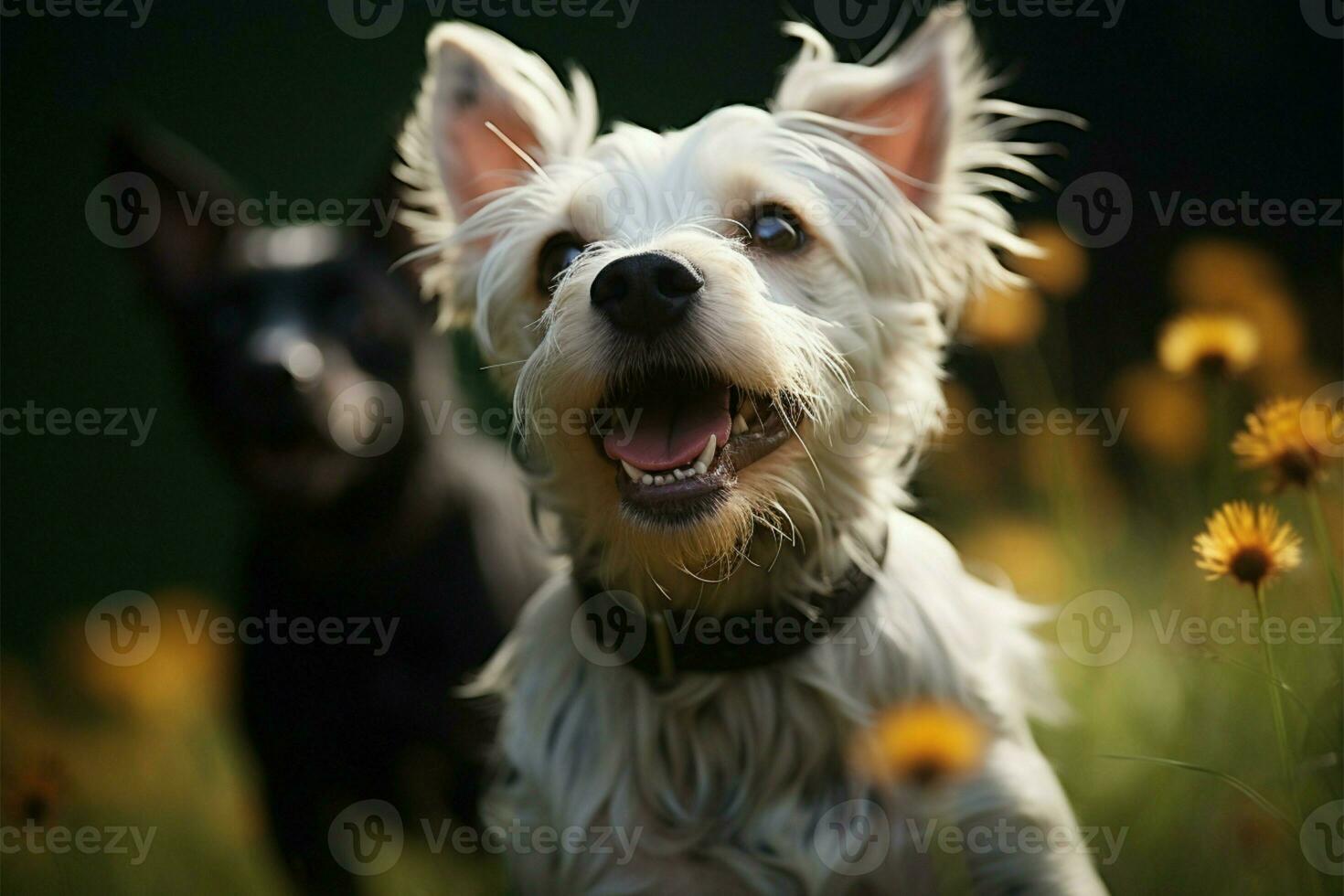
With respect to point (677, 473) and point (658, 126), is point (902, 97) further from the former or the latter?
point (658, 126)

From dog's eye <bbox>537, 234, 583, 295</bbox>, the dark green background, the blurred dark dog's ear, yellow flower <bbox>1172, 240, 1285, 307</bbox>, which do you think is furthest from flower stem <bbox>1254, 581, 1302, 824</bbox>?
the blurred dark dog's ear

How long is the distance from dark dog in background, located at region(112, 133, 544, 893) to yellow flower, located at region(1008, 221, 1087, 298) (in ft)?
5.50

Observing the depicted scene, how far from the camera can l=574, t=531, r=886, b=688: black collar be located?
239 centimetres

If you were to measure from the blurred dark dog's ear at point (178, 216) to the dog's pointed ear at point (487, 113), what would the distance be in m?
1.09

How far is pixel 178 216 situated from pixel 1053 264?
248 cm

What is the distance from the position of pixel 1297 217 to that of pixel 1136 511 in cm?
127

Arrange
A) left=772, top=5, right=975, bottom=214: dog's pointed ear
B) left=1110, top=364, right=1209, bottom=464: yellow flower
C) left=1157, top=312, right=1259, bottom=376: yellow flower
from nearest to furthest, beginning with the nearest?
left=772, top=5, right=975, bottom=214: dog's pointed ear, left=1157, top=312, right=1259, bottom=376: yellow flower, left=1110, top=364, right=1209, bottom=464: yellow flower

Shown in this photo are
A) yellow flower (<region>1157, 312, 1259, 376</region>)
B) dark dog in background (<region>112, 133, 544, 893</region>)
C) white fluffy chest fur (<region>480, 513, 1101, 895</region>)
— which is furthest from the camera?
dark dog in background (<region>112, 133, 544, 893</region>)

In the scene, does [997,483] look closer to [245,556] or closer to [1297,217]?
[1297,217]

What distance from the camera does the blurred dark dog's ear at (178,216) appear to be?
3.46 metres

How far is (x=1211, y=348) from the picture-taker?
2.66 m

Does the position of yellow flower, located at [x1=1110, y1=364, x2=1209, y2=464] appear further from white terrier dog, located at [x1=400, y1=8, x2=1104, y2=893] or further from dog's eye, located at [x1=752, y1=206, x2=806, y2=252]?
dog's eye, located at [x1=752, y1=206, x2=806, y2=252]

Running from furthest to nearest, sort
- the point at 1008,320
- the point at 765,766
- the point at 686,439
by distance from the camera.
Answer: the point at 1008,320
the point at 765,766
the point at 686,439

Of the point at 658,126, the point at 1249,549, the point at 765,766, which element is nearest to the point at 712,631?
the point at 765,766
